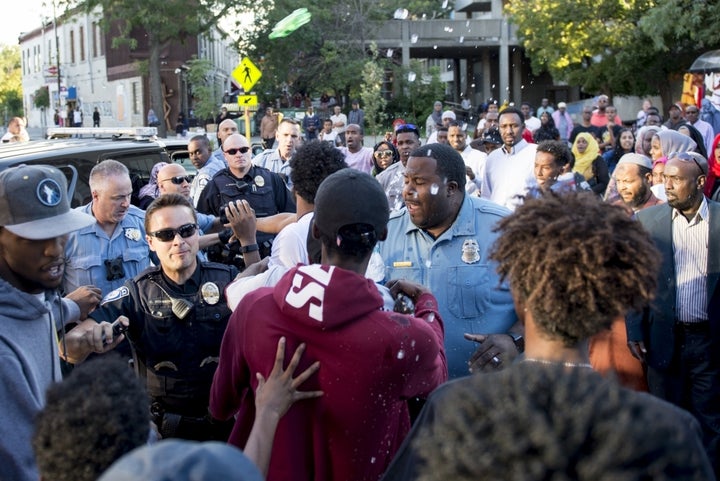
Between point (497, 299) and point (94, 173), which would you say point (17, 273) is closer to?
point (497, 299)

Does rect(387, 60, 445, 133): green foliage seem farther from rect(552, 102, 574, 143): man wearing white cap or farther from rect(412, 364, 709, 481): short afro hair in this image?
rect(412, 364, 709, 481): short afro hair

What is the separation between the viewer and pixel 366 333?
103 inches

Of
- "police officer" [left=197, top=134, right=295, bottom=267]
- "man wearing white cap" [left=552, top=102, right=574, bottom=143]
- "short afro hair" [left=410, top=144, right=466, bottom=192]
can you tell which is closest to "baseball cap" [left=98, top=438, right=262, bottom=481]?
"short afro hair" [left=410, top=144, right=466, bottom=192]

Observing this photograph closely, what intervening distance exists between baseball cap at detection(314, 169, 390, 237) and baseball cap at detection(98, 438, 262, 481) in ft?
4.64

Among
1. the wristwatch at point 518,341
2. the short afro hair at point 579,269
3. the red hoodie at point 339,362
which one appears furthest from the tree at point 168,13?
the short afro hair at point 579,269

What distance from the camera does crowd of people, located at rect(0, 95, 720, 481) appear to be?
153cm

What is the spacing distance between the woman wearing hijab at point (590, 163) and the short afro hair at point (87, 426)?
9.29 meters

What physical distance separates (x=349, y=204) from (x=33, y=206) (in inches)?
42.0

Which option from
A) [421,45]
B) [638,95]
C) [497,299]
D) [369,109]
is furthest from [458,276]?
[421,45]

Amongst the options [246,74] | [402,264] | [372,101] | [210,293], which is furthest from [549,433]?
[372,101]

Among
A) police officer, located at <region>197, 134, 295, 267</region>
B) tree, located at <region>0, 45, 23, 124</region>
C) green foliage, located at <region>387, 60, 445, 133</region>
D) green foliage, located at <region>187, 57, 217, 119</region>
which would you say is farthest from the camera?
tree, located at <region>0, 45, 23, 124</region>

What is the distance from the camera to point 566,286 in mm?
2199

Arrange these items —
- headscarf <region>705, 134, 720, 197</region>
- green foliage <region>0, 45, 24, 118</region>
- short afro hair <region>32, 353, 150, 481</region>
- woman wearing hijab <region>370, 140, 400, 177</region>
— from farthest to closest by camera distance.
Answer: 1. green foliage <region>0, 45, 24, 118</region>
2. woman wearing hijab <region>370, 140, 400, 177</region>
3. headscarf <region>705, 134, 720, 197</region>
4. short afro hair <region>32, 353, 150, 481</region>

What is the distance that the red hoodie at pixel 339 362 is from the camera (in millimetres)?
2607
